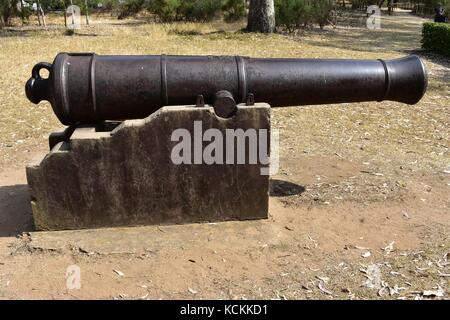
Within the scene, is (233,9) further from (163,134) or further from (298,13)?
(163,134)

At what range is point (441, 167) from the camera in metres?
5.91

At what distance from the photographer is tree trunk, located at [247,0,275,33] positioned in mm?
17734

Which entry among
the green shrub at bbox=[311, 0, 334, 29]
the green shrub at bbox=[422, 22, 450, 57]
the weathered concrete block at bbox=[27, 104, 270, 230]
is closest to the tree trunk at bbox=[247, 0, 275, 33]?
the green shrub at bbox=[311, 0, 334, 29]

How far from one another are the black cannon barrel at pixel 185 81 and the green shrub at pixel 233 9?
62.6 feet

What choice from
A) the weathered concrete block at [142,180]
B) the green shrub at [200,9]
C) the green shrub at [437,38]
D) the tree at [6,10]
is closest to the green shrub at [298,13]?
the green shrub at [200,9]

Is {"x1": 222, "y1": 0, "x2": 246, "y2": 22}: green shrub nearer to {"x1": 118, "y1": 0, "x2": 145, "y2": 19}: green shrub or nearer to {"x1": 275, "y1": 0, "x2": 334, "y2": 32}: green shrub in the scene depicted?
{"x1": 275, "y1": 0, "x2": 334, "y2": 32}: green shrub

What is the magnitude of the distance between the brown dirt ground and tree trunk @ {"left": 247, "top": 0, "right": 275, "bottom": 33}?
10778 mm

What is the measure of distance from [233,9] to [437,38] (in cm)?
1037

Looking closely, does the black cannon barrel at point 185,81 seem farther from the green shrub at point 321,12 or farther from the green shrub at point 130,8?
the green shrub at point 130,8

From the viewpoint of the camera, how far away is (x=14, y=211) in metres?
4.78

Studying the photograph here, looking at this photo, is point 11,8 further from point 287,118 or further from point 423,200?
point 423,200

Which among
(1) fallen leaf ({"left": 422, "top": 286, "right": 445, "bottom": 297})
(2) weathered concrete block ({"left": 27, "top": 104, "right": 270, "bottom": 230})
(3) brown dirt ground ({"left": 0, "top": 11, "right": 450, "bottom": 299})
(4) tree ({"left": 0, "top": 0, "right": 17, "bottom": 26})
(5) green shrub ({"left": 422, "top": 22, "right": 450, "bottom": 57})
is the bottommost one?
(1) fallen leaf ({"left": 422, "top": 286, "right": 445, "bottom": 297})
